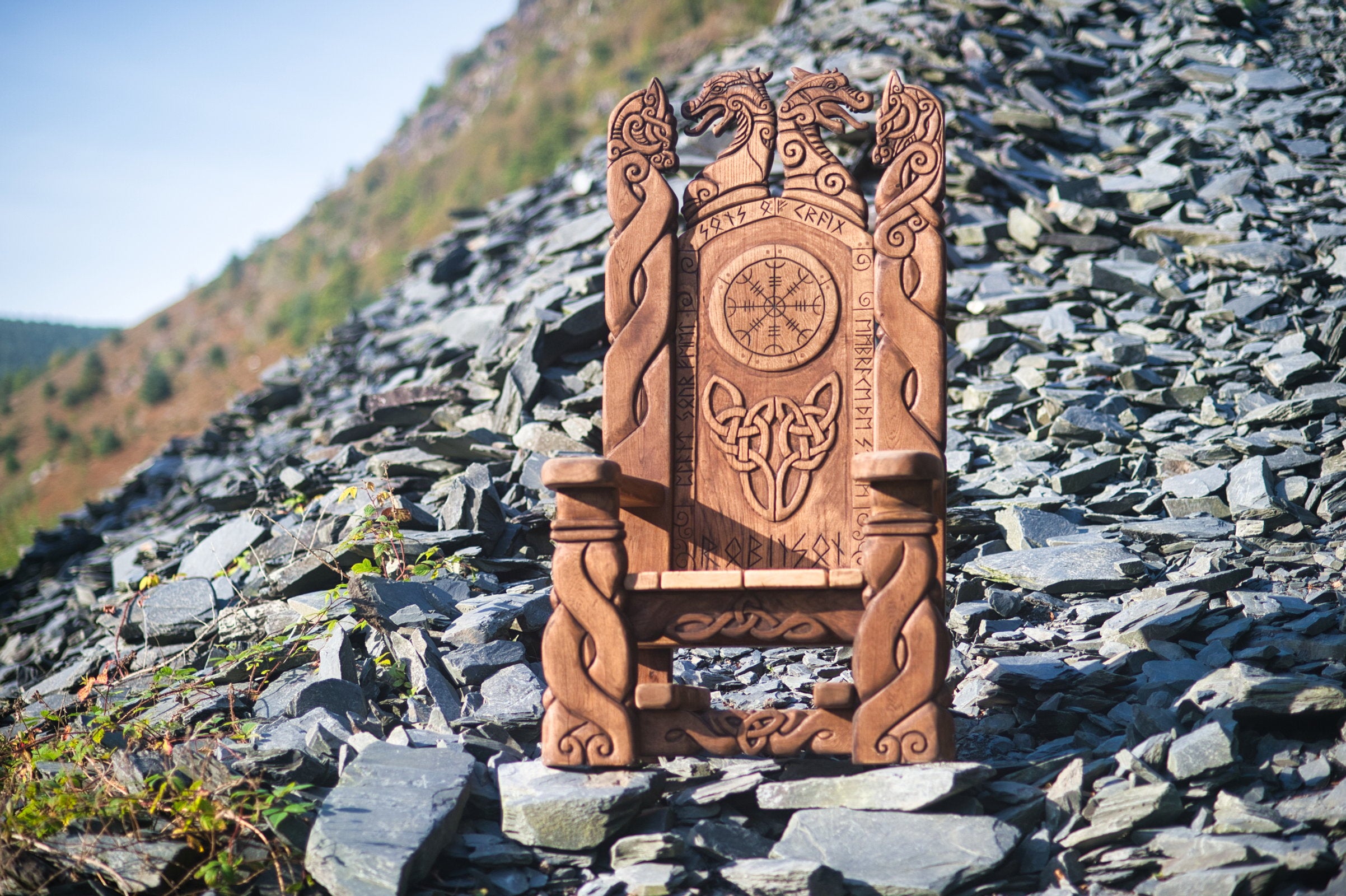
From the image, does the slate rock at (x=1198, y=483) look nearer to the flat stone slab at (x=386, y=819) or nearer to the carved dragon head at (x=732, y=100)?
the carved dragon head at (x=732, y=100)

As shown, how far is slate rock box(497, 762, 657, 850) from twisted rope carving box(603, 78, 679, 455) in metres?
1.10

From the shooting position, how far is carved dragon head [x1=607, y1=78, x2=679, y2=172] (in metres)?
3.35

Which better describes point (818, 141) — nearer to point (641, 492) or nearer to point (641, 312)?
point (641, 312)

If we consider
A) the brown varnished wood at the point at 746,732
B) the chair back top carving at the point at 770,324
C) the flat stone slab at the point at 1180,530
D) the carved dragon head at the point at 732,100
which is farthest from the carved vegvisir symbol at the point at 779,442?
the flat stone slab at the point at 1180,530

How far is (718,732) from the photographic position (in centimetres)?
264

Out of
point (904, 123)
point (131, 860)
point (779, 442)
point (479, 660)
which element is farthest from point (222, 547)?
point (904, 123)

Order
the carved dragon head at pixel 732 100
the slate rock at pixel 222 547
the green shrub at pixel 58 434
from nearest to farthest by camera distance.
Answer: the carved dragon head at pixel 732 100 → the slate rock at pixel 222 547 → the green shrub at pixel 58 434

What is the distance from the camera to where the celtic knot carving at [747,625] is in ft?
8.81

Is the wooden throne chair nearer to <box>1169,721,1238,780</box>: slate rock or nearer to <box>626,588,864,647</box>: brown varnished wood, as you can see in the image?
<box>626,588,864,647</box>: brown varnished wood

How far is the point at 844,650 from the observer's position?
4016 millimetres

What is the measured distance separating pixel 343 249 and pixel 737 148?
23510 mm

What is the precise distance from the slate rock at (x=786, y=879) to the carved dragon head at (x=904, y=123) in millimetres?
2063

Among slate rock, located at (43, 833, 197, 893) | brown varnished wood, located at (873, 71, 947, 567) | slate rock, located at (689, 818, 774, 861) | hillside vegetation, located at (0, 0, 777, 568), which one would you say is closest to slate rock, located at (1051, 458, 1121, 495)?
brown varnished wood, located at (873, 71, 947, 567)

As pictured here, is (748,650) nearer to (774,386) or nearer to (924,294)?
(774,386)
